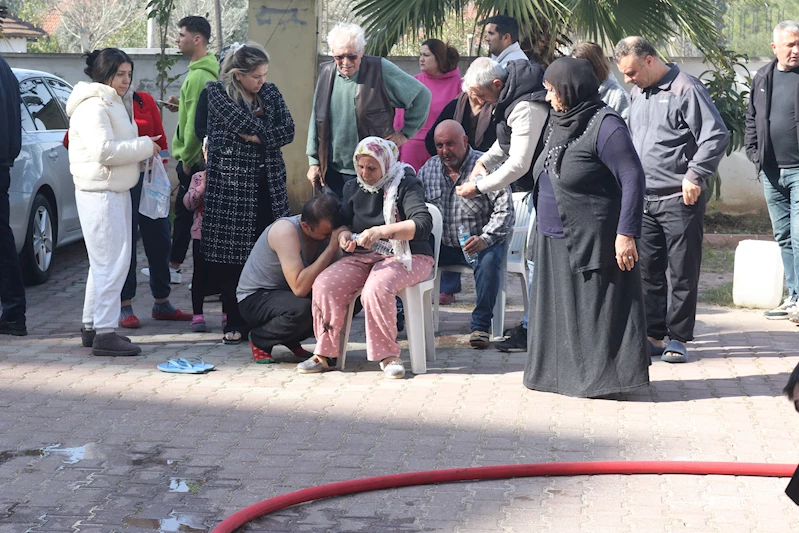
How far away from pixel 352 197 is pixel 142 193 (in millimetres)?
1947

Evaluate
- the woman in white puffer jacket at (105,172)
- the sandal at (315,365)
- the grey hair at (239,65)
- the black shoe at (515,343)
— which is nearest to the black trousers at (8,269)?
the woman in white puffer jacket at (105,172)

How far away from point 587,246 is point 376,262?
1.42m

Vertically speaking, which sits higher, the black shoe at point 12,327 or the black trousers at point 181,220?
the black trousers at point 181,220

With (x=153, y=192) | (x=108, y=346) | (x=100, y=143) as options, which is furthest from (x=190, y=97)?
(x=108, y=346)

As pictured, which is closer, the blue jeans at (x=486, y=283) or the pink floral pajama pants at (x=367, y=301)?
the pink floral pajama pants at (x=367, y=301)

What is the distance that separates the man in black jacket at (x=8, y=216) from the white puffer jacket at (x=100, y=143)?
77 cm

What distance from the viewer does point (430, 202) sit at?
285 inches

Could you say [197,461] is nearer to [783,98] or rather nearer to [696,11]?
[783,98]

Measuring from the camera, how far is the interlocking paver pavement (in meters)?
4.14

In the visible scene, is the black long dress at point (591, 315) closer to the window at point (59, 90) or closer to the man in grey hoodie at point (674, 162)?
the man in grey hoodie at point (674, 162)

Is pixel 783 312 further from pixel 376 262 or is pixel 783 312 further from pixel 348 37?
pixel 348 37

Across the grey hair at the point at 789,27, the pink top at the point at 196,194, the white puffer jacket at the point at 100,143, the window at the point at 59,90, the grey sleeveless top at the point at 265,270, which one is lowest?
the grey sleeveless top at the point at 265,270

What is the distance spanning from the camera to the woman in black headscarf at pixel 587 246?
5.59 m

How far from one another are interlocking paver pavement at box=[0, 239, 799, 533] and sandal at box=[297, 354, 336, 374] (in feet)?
0.27
